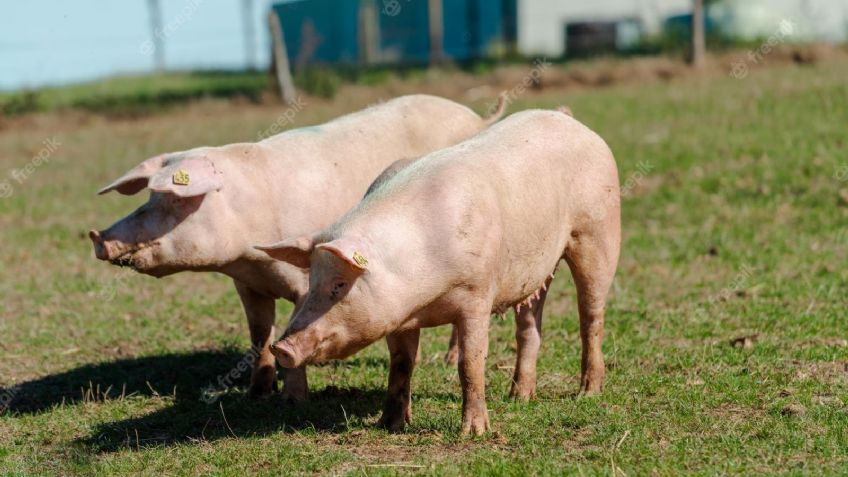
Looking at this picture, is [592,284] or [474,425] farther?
[592,284]

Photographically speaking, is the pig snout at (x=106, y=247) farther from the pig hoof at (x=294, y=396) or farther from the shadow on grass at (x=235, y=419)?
the pig hoof at (x=294, y=396)

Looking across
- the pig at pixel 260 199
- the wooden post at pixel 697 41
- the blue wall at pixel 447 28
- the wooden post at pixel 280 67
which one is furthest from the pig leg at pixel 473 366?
the blue wall at pixel 447 28

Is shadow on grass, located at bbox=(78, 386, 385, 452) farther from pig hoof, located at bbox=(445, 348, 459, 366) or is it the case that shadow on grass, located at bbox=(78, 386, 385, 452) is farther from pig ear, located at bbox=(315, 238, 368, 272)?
pig ear, located at bbox=(315, 238, 368, 272)

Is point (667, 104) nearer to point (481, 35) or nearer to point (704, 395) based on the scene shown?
point (704, 395)

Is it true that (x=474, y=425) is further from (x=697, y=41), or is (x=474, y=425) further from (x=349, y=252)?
(x=697, y=41)

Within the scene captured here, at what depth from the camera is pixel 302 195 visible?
6625 mm

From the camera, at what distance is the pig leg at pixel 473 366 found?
5.48 meters

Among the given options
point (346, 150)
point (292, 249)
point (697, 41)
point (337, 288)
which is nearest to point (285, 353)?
point (337, 288)

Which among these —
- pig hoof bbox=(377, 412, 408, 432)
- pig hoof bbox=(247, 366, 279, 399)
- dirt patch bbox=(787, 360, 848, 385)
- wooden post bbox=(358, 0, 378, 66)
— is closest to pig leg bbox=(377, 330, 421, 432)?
pig hoof bbox=(377, 412, 408, 432)

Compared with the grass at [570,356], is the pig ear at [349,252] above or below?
above

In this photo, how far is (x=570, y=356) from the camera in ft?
24.4

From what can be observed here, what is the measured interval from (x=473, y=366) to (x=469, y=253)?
576 millimetres

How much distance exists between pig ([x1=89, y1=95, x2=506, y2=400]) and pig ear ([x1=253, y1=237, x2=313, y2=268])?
0.94 meters

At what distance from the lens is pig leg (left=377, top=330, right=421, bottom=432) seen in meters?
5.81
